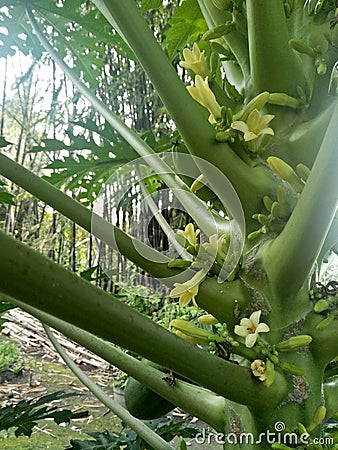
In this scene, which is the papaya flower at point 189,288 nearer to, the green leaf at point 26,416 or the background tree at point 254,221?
the background tree at point 254,221

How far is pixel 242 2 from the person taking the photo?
654 millimetres

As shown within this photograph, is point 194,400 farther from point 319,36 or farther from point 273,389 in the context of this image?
point 319,36

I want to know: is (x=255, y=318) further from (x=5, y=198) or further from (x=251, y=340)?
(x=5, y=198)

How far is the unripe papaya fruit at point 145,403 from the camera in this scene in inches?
33.7

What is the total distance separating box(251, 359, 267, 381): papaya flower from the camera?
509 mm

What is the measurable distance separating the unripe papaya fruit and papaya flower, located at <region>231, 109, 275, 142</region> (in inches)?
16.5

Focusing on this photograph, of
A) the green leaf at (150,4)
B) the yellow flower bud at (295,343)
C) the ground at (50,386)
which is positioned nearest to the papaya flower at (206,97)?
the yellow flower bud at (295,343)

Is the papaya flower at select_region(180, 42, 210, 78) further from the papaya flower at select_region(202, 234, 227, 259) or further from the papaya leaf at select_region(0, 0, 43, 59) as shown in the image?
the papaya leaf at select_region(0, 0, 43, 59)

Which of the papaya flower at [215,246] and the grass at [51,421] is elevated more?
the papaya flower at [215,246]

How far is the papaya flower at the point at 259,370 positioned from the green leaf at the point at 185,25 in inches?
25.0

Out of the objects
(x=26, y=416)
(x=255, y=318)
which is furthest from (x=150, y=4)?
(x=26, y=416)

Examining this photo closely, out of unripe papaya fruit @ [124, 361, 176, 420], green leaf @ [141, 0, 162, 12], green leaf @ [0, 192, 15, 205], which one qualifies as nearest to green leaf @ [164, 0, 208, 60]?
green leaf @ [141, 0, 162, 12]

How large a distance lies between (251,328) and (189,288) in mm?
74

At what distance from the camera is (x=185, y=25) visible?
958mm
